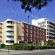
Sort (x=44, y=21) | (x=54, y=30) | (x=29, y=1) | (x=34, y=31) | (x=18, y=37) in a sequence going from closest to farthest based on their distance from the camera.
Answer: (x=29, y=1) < (x=18, y=37) < (x=34, y=31) < (x=44, y=21) < (x=54, y=30)

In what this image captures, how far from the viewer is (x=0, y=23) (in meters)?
63.1

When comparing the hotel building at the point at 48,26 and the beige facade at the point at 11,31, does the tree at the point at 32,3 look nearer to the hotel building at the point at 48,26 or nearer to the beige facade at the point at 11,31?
the beige facade at the point at 11,31

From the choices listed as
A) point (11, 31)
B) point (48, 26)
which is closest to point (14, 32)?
point (11, 31)

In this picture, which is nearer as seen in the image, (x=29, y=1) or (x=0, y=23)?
(x=29, y=1)

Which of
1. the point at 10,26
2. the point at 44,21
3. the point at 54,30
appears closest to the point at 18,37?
the point at 10,26

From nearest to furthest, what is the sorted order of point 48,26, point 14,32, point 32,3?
point 32,3, point 14,32, point 48,26

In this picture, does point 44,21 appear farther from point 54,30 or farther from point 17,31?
point 17,31

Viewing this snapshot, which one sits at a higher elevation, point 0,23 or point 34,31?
point 0,23

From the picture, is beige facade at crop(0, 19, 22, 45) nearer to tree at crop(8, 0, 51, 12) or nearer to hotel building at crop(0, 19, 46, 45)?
hotel building at crop(0, 19, 46, 45)

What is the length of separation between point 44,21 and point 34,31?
67.6 feet

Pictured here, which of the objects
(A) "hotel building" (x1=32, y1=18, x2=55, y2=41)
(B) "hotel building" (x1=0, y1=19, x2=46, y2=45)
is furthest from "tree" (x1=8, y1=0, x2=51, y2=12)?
(A) "hotel building" (x1=32, y1=18, x2=55, y2=41)

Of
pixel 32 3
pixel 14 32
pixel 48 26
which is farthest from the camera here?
pixel 48 26

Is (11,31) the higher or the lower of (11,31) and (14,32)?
the higher

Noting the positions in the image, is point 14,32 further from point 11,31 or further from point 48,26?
point 48,26
